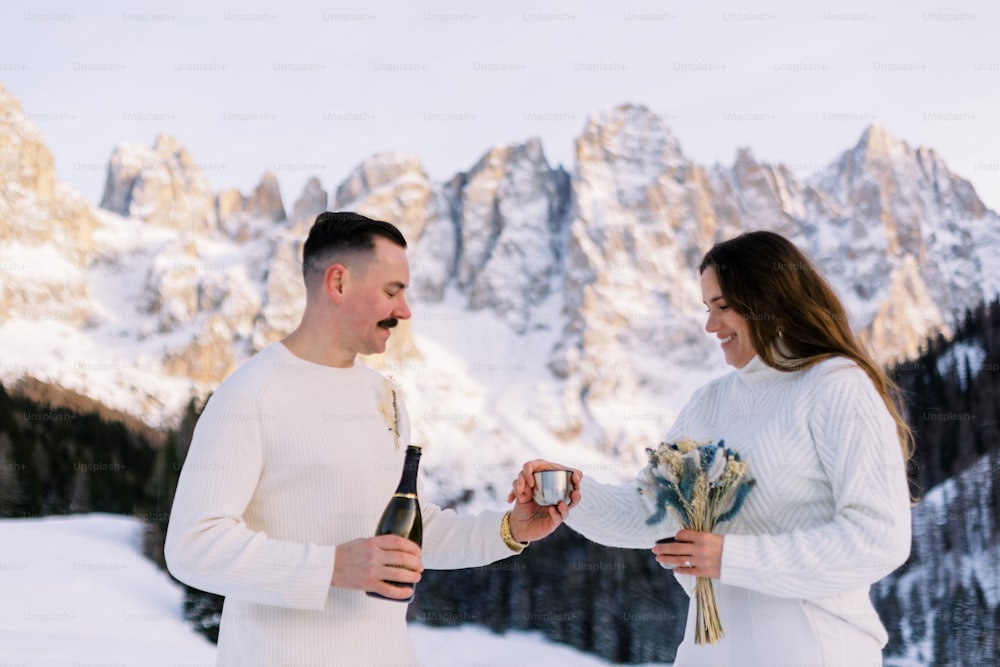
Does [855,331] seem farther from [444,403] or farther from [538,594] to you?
[444,403]

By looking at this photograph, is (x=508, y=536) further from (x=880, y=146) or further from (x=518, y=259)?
(x=880, y=146)

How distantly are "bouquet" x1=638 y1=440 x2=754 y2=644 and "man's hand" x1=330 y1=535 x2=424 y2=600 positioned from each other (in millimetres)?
781

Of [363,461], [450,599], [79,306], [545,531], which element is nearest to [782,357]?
Result: [545,531]

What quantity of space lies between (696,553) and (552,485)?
445 mm

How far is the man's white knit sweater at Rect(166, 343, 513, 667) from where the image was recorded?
1.87 metres

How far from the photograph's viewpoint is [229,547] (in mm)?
1846

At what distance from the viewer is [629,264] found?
104 metres

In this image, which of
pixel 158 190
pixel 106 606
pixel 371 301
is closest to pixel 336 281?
pixel 371 301

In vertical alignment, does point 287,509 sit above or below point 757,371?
below

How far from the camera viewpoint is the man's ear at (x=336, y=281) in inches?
89.7

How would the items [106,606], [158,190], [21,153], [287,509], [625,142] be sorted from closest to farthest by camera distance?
[287,509] → [106,606] → [21,153] → [158,190] → [625,142]

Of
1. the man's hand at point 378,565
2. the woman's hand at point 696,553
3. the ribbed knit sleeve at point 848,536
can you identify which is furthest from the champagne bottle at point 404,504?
the ribbed knit sleeve at point 848,536

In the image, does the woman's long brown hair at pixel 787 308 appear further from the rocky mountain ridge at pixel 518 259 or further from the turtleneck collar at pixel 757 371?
the rocky mountain ridge at pixel 518 259

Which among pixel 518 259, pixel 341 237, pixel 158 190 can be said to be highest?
pixel 158 190
